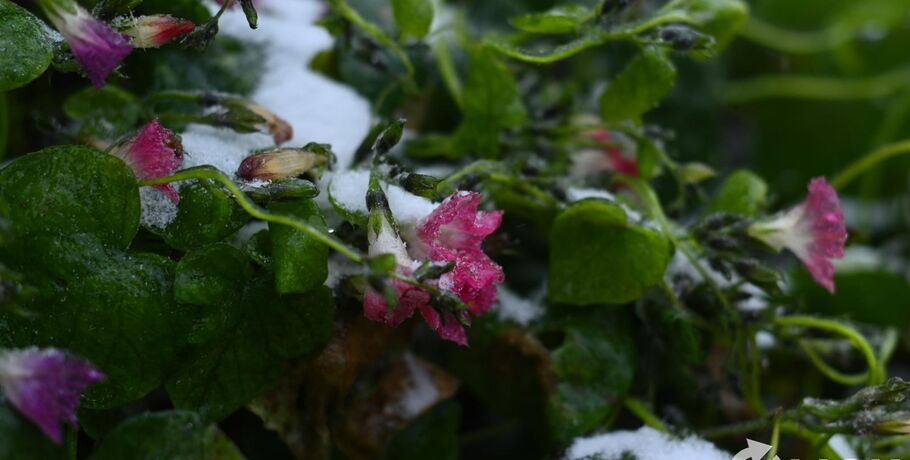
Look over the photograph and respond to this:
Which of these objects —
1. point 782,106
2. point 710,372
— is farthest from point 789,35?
point 710,372

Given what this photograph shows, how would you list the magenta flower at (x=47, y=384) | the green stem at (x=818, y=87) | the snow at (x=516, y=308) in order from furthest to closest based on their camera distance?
the green stem at (x=818, y=87), the snow at (x=516, y=308), the magenta flower at (x=47, y=384)

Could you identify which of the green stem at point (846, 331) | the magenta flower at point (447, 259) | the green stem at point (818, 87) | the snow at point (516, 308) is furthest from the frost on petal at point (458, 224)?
the green stem at point (818, 87)

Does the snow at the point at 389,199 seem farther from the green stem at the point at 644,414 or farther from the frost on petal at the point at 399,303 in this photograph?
the green stem at the point at 644,414

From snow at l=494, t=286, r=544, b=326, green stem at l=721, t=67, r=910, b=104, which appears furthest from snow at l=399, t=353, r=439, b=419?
green stem at l=721, t=67, r=910, b=104

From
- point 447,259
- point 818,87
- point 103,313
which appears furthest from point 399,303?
point 818,87

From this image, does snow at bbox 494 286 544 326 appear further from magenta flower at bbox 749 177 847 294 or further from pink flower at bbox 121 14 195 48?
pink flower at bbox 121 14 195 48

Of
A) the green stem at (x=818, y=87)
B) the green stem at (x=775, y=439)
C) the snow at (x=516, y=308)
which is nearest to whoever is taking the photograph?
the green stem at (x=775, y=439)

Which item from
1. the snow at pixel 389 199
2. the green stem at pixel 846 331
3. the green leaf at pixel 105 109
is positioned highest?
the snow at pixel 389 199

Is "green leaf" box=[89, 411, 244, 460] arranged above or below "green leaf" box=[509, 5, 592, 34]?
below
